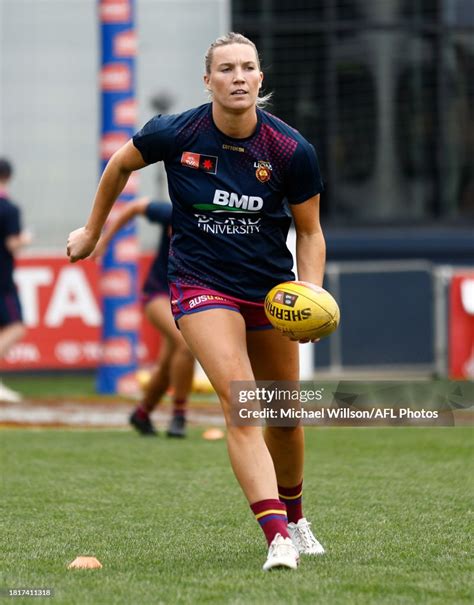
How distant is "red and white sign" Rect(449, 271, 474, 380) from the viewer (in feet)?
56.9

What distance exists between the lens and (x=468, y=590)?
516 cm

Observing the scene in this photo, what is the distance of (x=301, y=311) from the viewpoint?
18.4 ft

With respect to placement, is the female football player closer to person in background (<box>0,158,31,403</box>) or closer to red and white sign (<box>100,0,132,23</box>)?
person in background (<box>0,158,31,403</box>)

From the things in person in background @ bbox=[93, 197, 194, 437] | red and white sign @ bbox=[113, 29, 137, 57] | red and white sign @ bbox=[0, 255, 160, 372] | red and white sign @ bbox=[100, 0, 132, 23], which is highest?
red and white sign @ bbox=[100, 0, 132, 23]

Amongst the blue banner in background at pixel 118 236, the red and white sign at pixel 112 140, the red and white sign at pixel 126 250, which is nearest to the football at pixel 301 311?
the blue banner in background at pixel 118 236

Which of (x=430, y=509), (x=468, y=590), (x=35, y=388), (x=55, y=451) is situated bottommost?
(x=35, y=388)

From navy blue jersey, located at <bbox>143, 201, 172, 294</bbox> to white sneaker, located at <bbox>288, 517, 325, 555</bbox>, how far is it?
176 inches

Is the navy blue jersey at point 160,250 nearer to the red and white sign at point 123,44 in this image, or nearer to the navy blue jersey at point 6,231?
the navy blue jersey at point 6,231

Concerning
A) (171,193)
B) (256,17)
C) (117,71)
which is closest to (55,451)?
(171,193)

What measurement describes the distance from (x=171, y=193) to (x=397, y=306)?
13.5 m

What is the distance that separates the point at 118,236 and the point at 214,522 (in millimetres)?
9384

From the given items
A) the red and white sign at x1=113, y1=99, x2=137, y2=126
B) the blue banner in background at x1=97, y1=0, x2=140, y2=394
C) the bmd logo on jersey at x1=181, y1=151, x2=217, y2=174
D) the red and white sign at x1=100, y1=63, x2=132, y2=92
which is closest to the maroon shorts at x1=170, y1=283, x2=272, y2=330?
the bmd logo on jersey at x1=181, y1=151, x2=217, y2=174

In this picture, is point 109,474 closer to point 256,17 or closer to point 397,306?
point 397,306

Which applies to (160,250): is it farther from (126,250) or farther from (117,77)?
(117,77)
